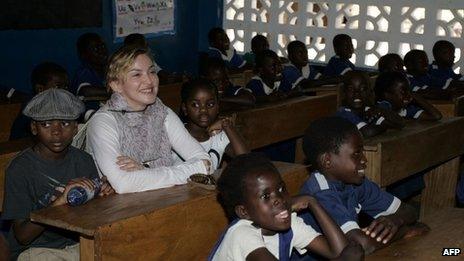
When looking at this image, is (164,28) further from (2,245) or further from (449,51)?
(2,245)

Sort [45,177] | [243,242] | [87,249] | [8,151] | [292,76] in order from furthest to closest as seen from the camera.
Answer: [292,76]
[8,151]
[45,177]
[87,249]
[243,242]

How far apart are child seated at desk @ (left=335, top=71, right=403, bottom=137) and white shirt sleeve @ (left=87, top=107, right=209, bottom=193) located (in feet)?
4.81

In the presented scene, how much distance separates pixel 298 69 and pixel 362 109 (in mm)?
3041

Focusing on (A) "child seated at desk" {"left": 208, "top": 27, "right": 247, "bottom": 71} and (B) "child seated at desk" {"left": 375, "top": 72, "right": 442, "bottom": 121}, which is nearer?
(B) "child seated at desk" {"left": 375, "top": 72, "right": 442, "bottom": 121}

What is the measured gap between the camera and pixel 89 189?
265cm

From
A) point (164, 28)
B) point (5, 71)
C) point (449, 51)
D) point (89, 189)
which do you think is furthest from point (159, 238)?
point (164, 28)

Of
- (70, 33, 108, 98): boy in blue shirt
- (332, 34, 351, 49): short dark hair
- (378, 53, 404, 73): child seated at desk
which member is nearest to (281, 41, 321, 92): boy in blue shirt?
(332, 34, 351, 49): short dark hair

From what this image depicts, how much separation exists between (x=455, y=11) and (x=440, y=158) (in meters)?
3.77

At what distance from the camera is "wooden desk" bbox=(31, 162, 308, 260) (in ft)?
8.00

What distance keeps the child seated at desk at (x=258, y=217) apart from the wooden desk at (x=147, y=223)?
1.07ft

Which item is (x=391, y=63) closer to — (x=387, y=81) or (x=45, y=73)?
(x=387, y=81)

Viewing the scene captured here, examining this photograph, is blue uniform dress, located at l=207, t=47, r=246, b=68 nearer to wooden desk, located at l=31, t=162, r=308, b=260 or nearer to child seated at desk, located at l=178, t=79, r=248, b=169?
child seated at desk, located at l=178, t=79, r=248, b=169

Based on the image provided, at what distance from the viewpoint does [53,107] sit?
9.44ft

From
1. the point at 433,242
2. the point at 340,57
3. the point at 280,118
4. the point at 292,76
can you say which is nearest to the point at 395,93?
the point at 280,118
